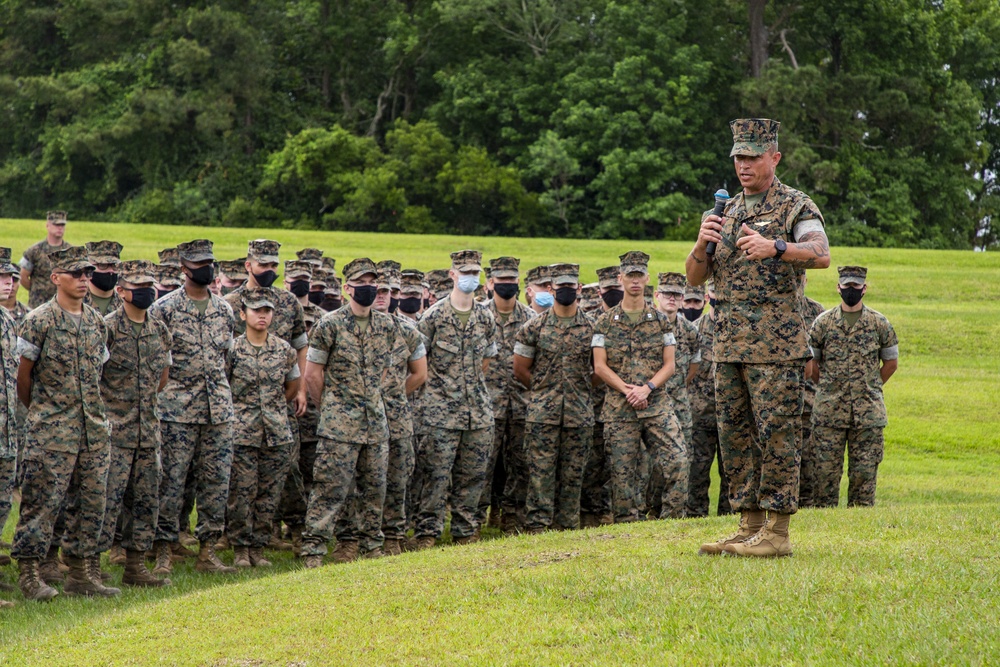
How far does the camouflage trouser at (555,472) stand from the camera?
11836 mm

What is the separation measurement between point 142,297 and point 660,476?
194 inches

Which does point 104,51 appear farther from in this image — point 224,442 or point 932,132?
point 224,442

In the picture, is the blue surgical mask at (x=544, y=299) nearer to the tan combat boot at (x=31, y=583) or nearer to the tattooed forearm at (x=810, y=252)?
the tan combat boot at (x=31, y=583)

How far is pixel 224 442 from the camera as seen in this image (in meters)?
10.7

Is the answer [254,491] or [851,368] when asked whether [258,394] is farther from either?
[851,368]

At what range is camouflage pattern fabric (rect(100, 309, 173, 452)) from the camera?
33.3 feet

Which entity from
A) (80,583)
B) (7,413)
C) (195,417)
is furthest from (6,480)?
(195,417)

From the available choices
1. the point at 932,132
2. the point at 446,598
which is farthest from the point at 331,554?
the point at 932,132

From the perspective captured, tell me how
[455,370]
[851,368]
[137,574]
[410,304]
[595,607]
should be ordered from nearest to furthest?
[595,607]
[137,574]
[455,370]
[851,368]
[410,304]

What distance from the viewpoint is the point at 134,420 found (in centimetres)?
1019

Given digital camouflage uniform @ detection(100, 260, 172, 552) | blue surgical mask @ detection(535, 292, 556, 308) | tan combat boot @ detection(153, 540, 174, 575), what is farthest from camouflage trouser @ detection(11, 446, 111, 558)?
blue surgical mask @ detection(535, 292, 556, 308)

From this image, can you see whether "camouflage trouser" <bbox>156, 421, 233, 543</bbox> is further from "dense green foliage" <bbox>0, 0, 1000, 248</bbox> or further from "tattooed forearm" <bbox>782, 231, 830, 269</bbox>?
"dense green foliage" <bbox>0, 0, 1000, 248</bbox>

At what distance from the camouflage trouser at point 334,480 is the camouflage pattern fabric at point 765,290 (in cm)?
399

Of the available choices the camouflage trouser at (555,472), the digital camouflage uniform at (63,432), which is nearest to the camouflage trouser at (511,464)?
the camouflage trouser at (555,472)
